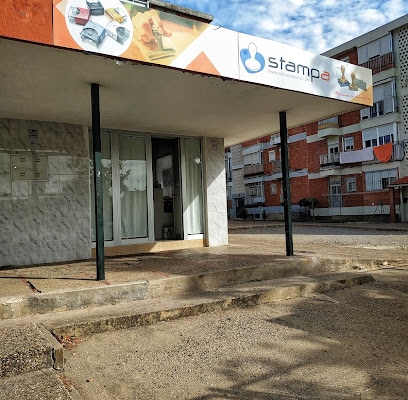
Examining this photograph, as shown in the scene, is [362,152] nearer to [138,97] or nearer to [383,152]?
[383,152]

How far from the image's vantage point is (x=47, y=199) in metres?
7.57

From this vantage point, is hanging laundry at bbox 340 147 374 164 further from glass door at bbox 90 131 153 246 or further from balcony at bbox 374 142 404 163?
glass door at bbox 90 131 153 246

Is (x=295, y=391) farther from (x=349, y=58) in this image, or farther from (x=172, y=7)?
(x=349, y=58)

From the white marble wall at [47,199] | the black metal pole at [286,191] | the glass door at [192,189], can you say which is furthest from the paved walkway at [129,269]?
the glass door at [192,189]

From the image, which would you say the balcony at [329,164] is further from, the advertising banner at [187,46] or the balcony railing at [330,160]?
the advertising banner at [187,46]

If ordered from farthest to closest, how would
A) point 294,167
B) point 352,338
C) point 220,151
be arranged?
point 294,167 < point 220,151 < point 352,338

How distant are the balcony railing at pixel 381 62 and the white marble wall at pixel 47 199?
25.5 metres

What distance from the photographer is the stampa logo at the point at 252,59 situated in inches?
226

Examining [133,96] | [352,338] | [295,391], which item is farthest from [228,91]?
[295,391]

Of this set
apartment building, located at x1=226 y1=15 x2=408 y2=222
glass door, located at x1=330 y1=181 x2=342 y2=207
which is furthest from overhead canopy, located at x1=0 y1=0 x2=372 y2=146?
glass door, located at x1=330 y1=181 x2=342 y2=207

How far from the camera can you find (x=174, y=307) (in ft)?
15.1

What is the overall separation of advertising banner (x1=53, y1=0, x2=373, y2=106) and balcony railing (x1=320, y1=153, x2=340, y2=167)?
2487 centimetres

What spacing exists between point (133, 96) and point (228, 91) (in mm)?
1568

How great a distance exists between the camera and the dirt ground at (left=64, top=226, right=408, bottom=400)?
9.77 feet
